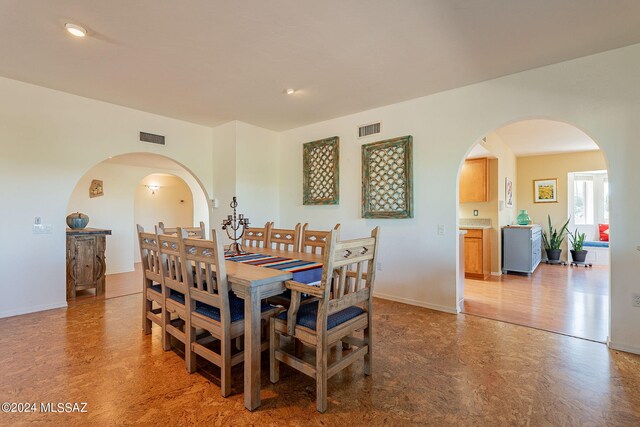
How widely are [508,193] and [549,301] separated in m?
3.19

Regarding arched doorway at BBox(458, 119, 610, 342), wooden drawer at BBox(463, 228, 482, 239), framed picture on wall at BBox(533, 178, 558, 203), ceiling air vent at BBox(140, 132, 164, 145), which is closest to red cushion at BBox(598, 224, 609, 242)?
arched doorway at BBox(458, 119, 610, 342)

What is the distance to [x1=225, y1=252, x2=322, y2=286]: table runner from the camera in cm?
218

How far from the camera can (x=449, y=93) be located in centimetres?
354

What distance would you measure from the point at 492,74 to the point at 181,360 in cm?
395

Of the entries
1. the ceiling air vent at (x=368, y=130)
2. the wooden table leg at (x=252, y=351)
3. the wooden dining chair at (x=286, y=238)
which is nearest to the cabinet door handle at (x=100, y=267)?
the wooden dining chair at (x=286, y=238)

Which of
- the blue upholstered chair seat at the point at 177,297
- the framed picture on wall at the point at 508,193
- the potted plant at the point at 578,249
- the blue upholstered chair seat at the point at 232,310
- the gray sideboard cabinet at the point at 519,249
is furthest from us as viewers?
the potted plant at the point at 578,249

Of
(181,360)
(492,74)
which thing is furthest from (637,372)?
(181,360)

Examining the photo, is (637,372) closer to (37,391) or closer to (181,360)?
(181,360)

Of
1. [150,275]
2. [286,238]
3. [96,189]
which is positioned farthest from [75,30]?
[96,189]

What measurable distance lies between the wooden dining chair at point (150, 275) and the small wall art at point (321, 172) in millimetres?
2598

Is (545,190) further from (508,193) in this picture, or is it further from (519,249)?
(519,249)

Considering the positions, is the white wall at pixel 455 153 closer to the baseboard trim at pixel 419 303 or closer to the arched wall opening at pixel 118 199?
the baseboard trim at pixel 419 303

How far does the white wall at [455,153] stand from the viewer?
2.58m

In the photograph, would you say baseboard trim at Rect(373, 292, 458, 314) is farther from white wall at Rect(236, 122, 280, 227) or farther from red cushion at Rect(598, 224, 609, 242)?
red cushion at Rect(598, 224, 609, 242)
